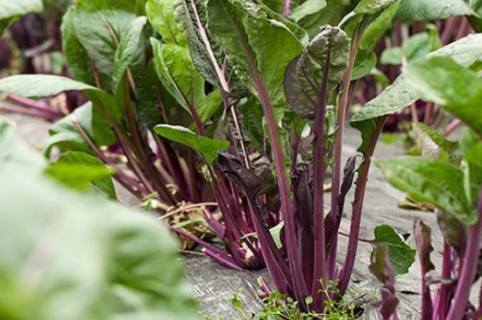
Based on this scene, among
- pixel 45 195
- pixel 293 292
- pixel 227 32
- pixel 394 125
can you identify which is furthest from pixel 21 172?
pixel 394 125

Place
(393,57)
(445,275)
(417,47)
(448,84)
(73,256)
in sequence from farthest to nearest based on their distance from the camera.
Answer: (393,57), (417,47), (445,275), (448,84), (73,256)

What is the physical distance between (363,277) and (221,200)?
0.28m

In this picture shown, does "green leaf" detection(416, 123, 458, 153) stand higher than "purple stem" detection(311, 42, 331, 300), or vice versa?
"green leaf" detection(416, 123, 458, 153)

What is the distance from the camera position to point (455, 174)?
0.61 metres

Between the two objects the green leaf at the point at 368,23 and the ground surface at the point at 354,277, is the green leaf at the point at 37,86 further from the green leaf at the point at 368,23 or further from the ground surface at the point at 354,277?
the green leaf at the point at 368,23

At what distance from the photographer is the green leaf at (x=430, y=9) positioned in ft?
3.63

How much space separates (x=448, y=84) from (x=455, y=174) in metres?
0.09

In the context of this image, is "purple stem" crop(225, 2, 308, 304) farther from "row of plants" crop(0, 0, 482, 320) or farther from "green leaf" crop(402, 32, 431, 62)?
"green leaf" crop(402, 32, 431, 62)

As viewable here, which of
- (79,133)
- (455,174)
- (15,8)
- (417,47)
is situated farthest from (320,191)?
(417,47)

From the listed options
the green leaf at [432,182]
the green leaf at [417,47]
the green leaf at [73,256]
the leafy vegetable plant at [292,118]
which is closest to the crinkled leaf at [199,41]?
the leafy vegetable plant at [292,118]

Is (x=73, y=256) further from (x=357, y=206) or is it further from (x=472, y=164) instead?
(x=357, y=206)

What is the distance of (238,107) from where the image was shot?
3.23 feet

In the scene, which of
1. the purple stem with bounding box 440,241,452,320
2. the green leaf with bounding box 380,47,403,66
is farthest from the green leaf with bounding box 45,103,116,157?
the green leaf with bounding box 380,47,403,66

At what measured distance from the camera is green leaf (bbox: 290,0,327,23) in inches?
41.3
